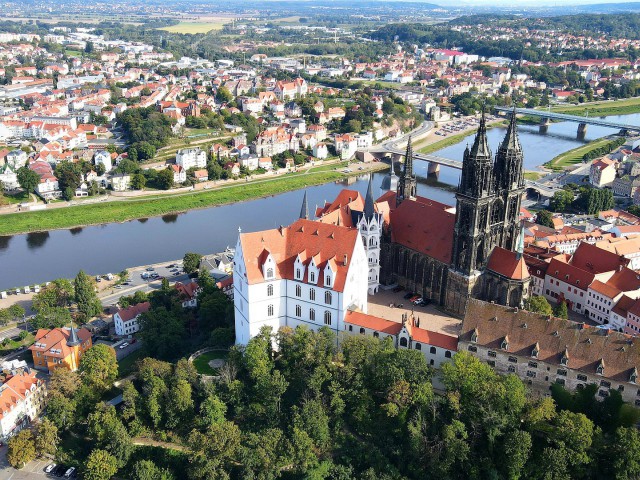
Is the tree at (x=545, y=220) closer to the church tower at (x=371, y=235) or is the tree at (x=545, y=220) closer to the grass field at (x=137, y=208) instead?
the church tower at (x=371, y=235)

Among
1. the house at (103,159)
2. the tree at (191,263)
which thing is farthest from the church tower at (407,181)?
the house at (103,159)

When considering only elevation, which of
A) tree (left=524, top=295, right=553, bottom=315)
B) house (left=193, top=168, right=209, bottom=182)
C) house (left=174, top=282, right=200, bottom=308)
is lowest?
house (left=193, top=168, right=209, bottom=182)

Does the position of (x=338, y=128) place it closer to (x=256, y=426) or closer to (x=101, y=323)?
(x=101, y=323)

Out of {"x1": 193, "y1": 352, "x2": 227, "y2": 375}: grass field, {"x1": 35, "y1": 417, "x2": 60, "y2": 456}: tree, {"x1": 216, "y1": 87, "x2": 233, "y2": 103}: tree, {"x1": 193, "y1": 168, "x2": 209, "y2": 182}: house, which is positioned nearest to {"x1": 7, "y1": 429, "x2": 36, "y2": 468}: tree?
{"x1": 35, "y1": 417, "x2": 60, "y2": 456}: tree

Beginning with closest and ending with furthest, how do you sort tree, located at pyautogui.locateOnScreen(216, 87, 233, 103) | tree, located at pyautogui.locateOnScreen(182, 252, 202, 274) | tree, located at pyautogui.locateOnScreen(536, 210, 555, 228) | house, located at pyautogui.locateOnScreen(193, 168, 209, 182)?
tree, located at pyautogui.locateOnScreen(182, 252, 202, 274) → tree, located at pyautogui.locateOnScreen(536, 210, 555, 228) → house, located at pyautogui.locateOnScreen(193, 168, 209, 182) → tree, located at pyautogui.locateOnScreen(216, 87, 233, 103)

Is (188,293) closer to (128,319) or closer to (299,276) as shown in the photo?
(128,319)

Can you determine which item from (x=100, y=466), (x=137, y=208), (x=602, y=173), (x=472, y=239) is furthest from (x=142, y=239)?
(x=602, y=173)

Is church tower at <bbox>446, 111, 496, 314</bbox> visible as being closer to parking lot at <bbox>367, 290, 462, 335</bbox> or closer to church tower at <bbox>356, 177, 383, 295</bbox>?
parking lot at <bbox>367, 290, 462, 335</bbox>
